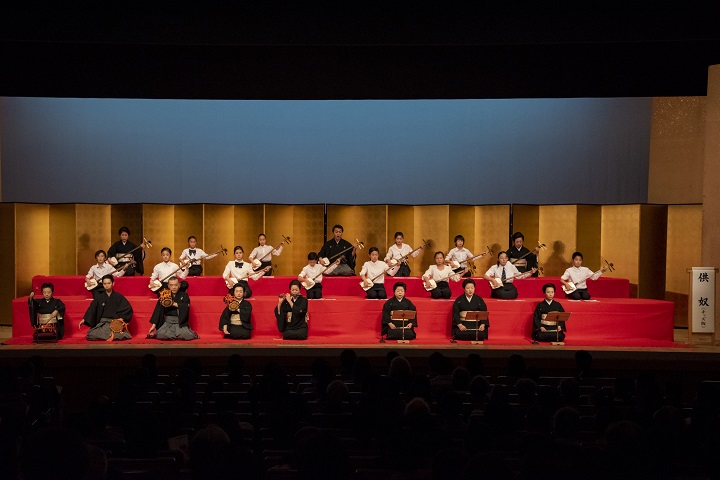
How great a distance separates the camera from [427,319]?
1306 centimetres

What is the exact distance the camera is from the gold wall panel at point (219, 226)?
16750 millimetres

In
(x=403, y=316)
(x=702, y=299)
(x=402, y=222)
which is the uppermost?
(x=402, y=222)

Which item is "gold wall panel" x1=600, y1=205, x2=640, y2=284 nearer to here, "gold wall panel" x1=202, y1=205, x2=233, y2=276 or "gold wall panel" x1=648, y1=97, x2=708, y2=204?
"gold wall panel" x1=648, y1=97, x2=708, y2=204

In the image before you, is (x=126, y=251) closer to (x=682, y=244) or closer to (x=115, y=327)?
(x=115, y=327)

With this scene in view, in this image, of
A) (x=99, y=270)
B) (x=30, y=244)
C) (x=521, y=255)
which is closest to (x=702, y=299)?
(x=521, y=255)

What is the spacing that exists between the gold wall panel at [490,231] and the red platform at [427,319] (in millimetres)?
3466

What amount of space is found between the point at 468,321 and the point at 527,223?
184 inches

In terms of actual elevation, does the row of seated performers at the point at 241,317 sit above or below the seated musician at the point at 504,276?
below

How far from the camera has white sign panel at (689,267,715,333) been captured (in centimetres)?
1181

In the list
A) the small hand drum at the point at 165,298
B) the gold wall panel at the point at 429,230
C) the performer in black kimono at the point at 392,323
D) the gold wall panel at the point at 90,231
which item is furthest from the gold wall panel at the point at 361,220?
the small hand drum at the point at 165,298

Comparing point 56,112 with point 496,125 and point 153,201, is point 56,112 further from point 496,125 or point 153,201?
point 496,125

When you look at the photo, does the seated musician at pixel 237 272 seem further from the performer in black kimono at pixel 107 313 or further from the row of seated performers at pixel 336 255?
the performer in black kimono at pixel 107 313

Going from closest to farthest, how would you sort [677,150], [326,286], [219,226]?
[326,286]
[677,150]
[219,226]

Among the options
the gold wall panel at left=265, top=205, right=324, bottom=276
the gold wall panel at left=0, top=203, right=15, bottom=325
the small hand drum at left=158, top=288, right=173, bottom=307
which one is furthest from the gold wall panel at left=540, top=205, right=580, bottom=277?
the gold wall panel at left=0, top=203, right=15, bottom=325
